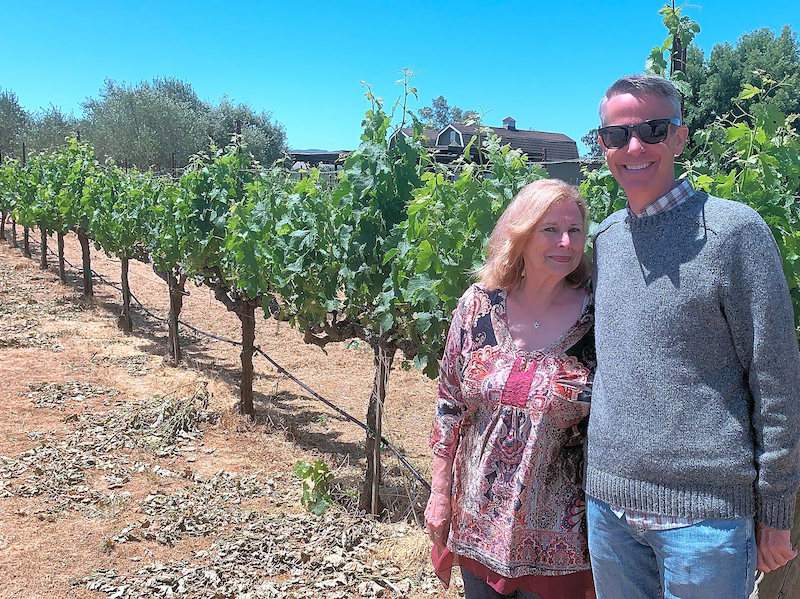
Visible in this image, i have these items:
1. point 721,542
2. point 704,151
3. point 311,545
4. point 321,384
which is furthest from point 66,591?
point 321,384

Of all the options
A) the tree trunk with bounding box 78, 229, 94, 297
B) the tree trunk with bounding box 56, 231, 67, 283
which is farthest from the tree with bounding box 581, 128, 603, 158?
the tree trunk with bounding box 56, 231, 67, 283

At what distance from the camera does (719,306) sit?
158cm

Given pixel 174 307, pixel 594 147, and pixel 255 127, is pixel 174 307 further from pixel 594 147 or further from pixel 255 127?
pixel 255 127

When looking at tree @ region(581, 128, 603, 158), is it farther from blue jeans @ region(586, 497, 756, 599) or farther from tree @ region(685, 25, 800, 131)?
tree @ region(685, 25, 800, 131)

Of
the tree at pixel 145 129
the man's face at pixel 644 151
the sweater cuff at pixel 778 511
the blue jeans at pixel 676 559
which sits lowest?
the blue jeans at pixel 676 559

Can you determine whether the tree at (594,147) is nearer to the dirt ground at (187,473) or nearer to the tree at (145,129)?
the dirt ground at (187,473)

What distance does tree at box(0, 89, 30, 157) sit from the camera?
3622 cm

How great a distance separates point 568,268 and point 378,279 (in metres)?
2.59

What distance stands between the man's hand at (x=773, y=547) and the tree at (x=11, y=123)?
131ft

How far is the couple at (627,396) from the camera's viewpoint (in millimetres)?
1565

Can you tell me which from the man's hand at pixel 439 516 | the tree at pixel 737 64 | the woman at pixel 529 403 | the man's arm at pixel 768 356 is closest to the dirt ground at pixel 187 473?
the man's hand at pixel 439 516

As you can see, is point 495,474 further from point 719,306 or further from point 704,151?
point 704,151

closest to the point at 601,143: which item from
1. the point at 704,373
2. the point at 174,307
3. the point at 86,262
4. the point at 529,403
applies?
the point at 704,373

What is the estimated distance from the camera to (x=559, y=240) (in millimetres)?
2006
